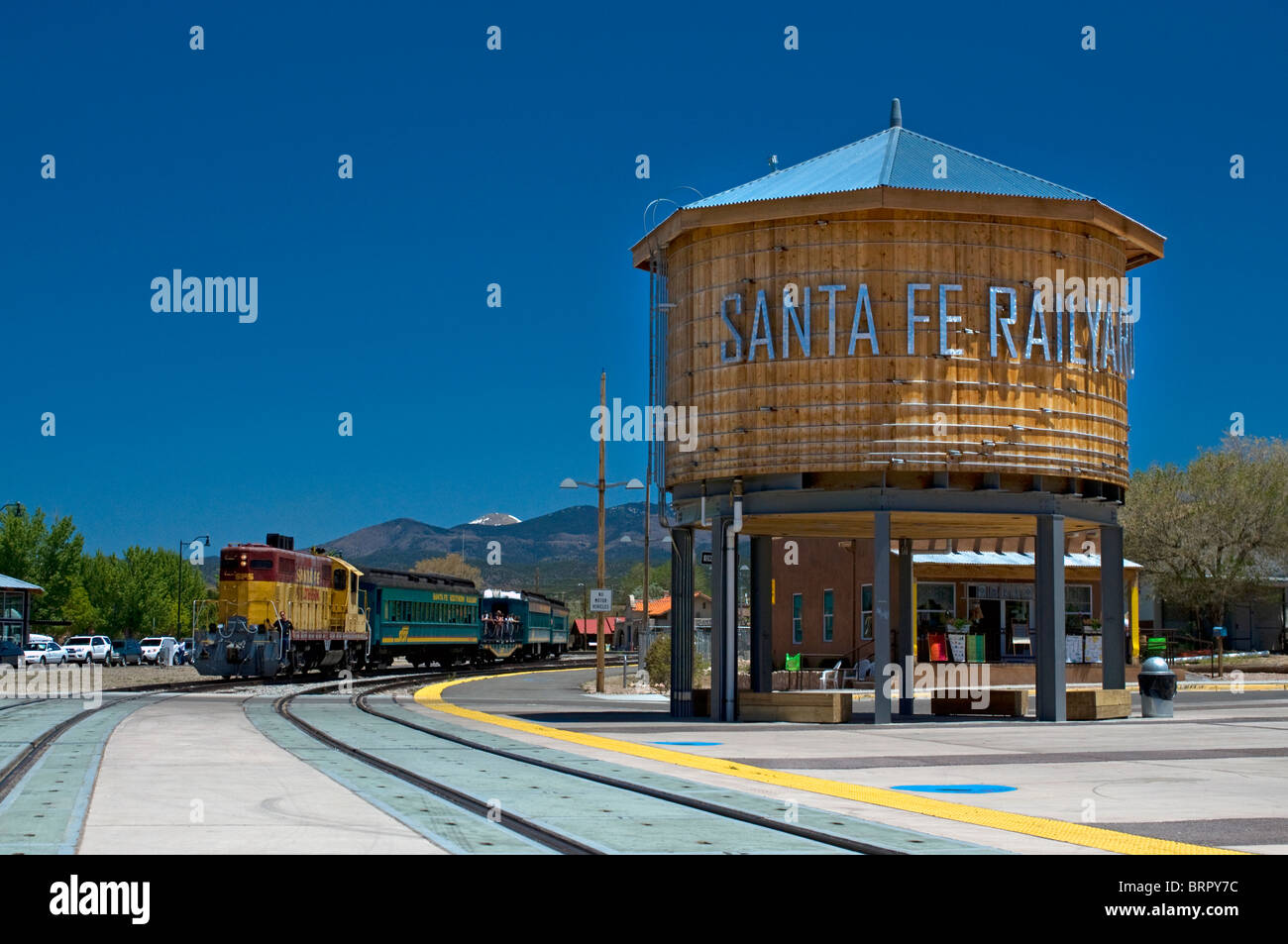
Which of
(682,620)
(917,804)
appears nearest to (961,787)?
(917,804)

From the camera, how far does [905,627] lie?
3325 centimetres

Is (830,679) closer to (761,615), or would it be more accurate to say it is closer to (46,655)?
(761,615)

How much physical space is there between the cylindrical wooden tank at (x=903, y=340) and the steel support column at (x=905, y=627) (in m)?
5.99

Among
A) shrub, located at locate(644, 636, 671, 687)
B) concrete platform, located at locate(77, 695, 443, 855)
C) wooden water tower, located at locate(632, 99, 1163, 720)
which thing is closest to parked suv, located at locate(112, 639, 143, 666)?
shrub, located at locate(644, 636, 671, 687)

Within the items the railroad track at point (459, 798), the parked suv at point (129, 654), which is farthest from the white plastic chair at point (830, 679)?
the parked suv at point (129, 654)

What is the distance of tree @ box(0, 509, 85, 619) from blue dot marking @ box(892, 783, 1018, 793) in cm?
10207

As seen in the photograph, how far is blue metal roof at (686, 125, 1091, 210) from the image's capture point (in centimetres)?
2686

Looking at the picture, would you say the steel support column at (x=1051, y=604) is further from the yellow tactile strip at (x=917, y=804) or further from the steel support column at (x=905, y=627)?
the yellow tactile strip at (x=917, y=804)

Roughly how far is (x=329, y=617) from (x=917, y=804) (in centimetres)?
4215

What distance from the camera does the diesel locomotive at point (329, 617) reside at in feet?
152
